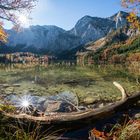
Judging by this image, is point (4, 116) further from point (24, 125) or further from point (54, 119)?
point (54, 119)

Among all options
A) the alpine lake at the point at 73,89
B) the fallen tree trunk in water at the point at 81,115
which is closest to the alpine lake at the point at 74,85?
the alpine lake at the point at 73,89

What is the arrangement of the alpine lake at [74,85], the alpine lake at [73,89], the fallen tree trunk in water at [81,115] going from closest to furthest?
the fallen tree trunk in water at [81,115], the alpine lake at [73,89], the alpine lake at [74,85]

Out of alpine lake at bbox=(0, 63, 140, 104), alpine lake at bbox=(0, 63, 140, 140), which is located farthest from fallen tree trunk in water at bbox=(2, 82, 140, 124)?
alpine lake at bbox=(0, 63, 140, 104)

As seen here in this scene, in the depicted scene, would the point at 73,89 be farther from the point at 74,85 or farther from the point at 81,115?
the point at 81,115

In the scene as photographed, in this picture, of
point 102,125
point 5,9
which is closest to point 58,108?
point 102,125

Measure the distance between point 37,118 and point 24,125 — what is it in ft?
1.62

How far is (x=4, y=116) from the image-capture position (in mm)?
9500

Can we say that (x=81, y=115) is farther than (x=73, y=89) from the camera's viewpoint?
No

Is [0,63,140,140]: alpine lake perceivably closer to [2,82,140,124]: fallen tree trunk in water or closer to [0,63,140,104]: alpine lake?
[0,63,140,104]: alpine lake

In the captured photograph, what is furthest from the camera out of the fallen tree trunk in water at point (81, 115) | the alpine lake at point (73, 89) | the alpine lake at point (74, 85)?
the alpine lake at point (74, 85)

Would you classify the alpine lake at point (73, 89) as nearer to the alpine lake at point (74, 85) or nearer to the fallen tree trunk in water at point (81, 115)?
the alpine lake at point (74, 85)

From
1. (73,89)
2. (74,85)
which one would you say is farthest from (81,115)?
(74,85)

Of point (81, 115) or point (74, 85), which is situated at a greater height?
point (81, 115)

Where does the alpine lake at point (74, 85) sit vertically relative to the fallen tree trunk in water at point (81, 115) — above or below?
below
